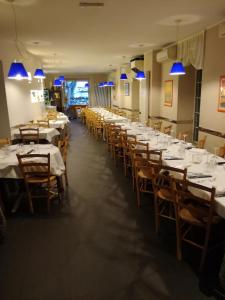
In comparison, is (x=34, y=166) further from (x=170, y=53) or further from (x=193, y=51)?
(x=170, y=53)

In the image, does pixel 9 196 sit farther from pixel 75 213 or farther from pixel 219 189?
pixel 219 189

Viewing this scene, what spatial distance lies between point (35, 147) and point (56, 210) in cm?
137

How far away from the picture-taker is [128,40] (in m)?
6.69

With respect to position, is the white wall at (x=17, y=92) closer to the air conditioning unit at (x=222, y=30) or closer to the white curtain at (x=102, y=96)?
the air conditioning unit at (x=222, y=30)

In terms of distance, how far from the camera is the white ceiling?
155 inches

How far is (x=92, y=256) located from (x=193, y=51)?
17.9 ft

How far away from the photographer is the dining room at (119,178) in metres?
2.47

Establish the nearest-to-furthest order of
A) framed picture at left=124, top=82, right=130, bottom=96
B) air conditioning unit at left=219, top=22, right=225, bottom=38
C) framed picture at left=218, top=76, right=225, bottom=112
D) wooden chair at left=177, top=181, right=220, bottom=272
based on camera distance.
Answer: wooden chair at left=177, top=181, right=220, bottom=272
air conditioning unit at left=219, top=22, right=225, bottom=38
framed picture at left=218, top=76, right=225, bottom=112
framed picture at left=124, top=82, right=130, bottom=96

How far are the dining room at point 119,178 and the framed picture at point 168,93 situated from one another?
0.11 feet

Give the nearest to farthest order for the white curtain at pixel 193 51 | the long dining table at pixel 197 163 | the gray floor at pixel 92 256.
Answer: the gray floor at pixel 92 256 → the long dining table at pixel 197 163 → the white curtain at pixel 193 51

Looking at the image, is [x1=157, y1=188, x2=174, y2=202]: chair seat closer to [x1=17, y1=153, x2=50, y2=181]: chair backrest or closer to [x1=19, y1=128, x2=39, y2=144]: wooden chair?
[x1=17, y1=153, x2=50, y2=181]: chair backrest

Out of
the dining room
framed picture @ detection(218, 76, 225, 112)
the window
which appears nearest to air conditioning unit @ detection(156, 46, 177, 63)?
the dining room

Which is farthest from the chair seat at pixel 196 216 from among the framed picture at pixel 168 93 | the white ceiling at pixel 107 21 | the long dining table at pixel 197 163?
the framed picture at pixel 168 93

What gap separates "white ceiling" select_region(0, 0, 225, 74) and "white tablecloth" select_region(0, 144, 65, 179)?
230cm
